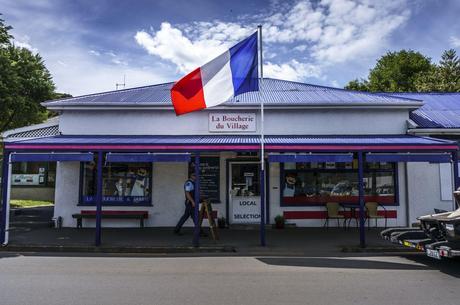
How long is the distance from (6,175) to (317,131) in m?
9.71

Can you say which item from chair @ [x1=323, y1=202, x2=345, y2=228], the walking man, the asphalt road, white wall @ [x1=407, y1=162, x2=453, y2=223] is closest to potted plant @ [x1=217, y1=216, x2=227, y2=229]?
the walking man

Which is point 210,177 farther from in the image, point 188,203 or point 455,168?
point 455,168

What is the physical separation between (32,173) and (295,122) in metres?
16.8

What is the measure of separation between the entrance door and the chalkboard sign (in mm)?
470

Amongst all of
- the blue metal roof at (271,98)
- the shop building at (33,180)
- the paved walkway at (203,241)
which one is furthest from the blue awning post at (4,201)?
the shop building at (33,180)

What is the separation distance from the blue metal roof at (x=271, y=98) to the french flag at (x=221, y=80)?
2.37 meters

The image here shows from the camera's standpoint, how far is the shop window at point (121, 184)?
14.0 metres

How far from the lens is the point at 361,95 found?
577 inches

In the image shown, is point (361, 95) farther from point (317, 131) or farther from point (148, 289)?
point (148, 289)

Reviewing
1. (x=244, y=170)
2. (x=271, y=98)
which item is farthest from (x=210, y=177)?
(x=271, y=98)

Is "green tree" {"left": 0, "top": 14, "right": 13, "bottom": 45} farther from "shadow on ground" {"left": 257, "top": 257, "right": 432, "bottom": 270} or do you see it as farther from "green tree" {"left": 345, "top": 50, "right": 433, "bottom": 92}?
"green tree" {"left": 345, "top": 50, "right": 433, "bottom": 92}

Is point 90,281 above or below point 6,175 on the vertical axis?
below

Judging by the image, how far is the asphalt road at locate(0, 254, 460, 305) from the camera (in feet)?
18.9

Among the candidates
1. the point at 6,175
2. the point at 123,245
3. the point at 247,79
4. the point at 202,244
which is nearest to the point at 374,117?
the point at 247,79
